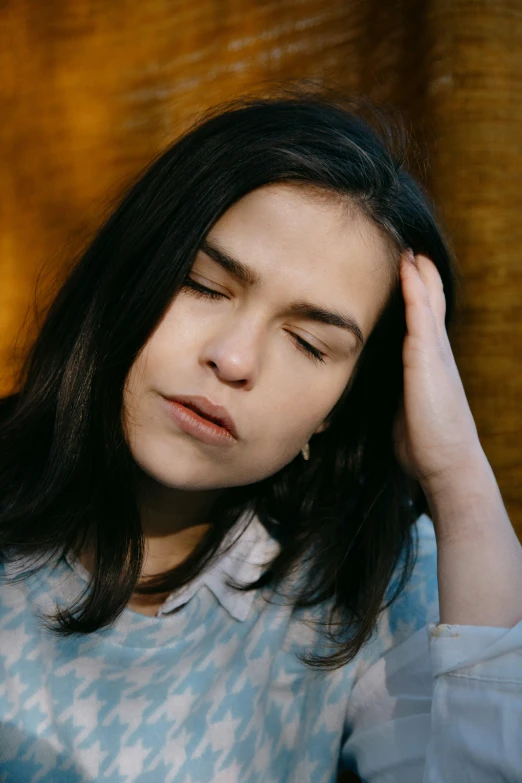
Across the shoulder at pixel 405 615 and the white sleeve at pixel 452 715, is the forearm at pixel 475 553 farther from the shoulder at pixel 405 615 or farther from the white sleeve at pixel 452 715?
the shoulder at pixel 405 615

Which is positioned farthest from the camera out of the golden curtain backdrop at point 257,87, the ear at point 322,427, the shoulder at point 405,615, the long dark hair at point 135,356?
the golden curtain backdrop at point 257,87

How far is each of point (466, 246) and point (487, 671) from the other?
2.72 ft

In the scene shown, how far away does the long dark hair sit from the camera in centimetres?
95

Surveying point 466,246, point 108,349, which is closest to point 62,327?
point 108,349

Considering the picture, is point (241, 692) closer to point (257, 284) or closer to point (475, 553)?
point (475, 553)

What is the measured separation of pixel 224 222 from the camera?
0.93 m

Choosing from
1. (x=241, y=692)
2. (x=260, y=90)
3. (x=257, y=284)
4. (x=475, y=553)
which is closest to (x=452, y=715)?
(x=475, y=553)

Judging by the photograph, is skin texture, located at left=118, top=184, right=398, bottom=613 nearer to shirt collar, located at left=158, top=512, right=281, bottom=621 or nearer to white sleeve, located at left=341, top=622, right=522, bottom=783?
shirt collar, located at left=158, top=512, right=281, bottom=621

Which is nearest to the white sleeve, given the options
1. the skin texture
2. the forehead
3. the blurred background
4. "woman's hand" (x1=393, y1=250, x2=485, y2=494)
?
"woman's hand" (x1=393, y1=250, x2=485, y2=494)

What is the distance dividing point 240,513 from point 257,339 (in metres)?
0.38

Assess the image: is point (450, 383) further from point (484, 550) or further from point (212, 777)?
point (212, 777)

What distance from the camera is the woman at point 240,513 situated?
890 mm

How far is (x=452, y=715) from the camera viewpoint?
0.87m

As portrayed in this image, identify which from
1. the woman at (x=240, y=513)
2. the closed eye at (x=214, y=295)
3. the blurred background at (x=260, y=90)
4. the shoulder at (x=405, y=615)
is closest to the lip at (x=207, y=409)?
the woman at (x=240, y=513)
